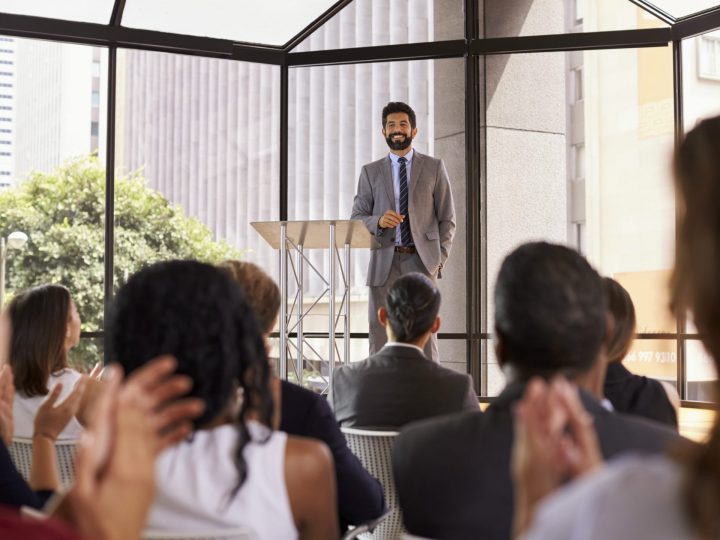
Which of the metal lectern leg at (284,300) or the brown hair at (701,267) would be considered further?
the metal lectern leg at (284,300)

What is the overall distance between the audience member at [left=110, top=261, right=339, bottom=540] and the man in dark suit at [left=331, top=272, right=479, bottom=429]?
1.31 meters

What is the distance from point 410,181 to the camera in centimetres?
A: 568

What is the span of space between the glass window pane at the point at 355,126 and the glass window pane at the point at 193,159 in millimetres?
200

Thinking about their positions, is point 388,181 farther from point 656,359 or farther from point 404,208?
point 656,359

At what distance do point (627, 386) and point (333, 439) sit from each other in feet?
2.61

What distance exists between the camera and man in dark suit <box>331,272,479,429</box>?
263cm

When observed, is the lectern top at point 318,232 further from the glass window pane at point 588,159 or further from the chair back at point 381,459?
the chair back at point 381,459

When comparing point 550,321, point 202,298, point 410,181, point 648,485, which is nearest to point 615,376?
point 550,321

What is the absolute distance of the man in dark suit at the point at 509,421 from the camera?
1.38 metres

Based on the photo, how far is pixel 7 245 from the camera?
592 centimetres

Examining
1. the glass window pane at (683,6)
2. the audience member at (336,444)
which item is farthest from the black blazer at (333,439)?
the glass window pane at (683,6)

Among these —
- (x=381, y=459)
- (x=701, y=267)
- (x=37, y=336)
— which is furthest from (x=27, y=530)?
(x=37, y=336)

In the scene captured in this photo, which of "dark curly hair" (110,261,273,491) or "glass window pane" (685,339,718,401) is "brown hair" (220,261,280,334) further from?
"glass window pane" (685,339,718,401)

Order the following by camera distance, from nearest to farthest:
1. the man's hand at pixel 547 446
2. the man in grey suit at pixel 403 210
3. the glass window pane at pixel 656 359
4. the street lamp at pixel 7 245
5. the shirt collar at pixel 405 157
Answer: the man's hand at pixel 547 446 → the man in grey suit at pixel 403 210 → the shirt collar at pixel 405 157 → the street lamp at pixel 7 245 → the glass window pane at pixel 656 359
